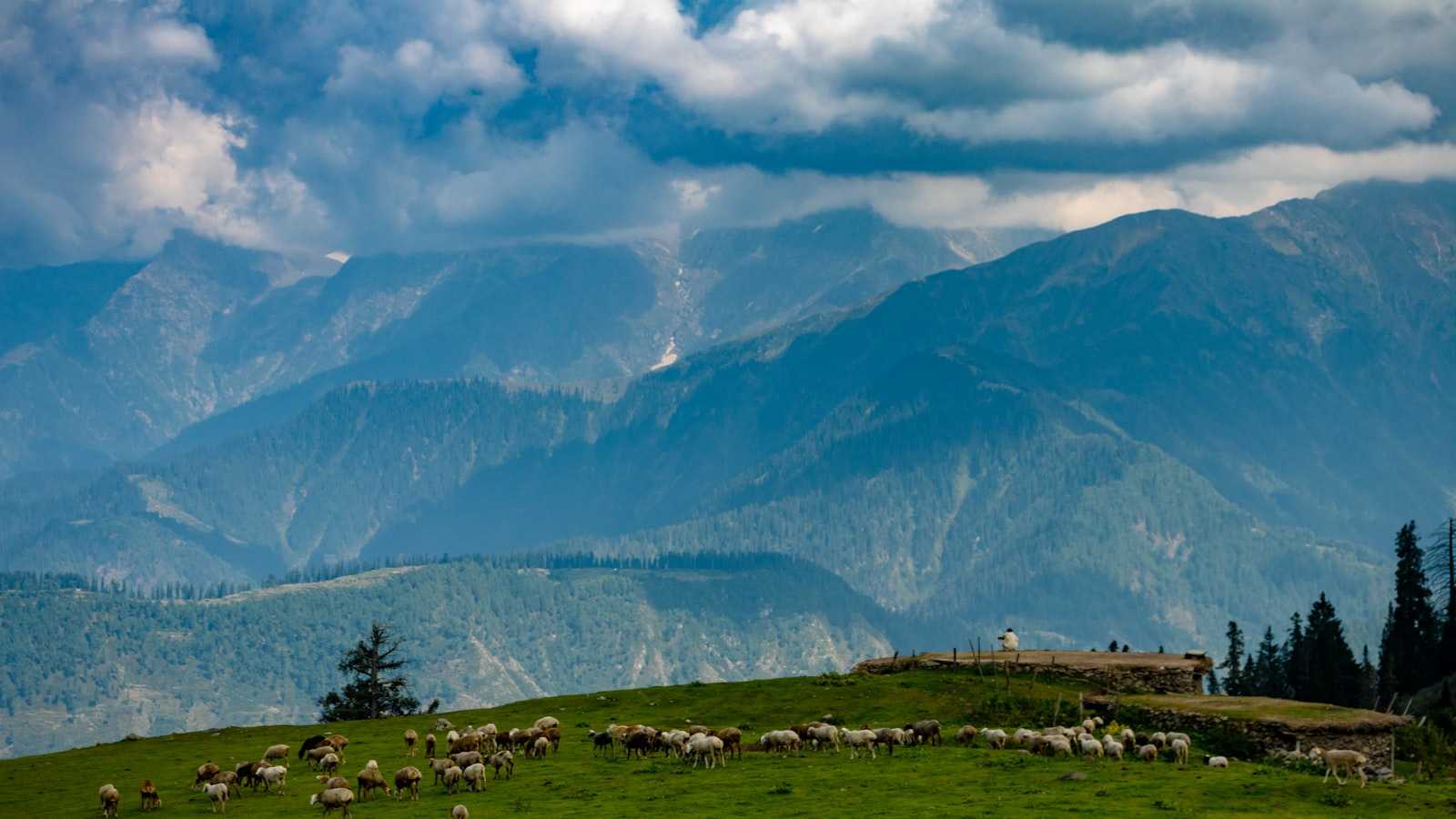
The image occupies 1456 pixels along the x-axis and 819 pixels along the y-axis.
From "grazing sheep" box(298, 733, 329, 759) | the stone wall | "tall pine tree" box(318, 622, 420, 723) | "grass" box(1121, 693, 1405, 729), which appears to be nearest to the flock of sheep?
"grazing sheep" box(298, 733, 329, 759)

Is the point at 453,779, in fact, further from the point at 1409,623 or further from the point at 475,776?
the point at 1409,623

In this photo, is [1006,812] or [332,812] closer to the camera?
[1006,812]

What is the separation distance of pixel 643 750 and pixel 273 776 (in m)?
16.9

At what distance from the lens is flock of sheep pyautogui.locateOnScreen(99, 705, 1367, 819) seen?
7412cm

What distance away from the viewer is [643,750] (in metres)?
83.3

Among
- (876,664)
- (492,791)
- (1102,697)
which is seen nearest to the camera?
(492,791)

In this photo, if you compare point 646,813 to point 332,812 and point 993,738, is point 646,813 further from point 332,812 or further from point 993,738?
point 993,738

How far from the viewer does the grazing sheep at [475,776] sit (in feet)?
246

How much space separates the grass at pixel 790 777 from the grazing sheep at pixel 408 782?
967 mm

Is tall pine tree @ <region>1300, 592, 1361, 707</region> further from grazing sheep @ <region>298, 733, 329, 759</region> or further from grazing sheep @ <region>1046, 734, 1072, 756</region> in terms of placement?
grazing sheep @ <region>298, 733, 329, 759</region>

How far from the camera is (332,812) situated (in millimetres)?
70188

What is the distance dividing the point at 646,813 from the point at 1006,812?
13352 millimetres

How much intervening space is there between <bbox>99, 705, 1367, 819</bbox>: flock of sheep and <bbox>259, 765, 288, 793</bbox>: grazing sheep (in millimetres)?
41

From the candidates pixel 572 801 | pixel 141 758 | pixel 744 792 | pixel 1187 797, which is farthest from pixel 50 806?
pixel 1187 797
